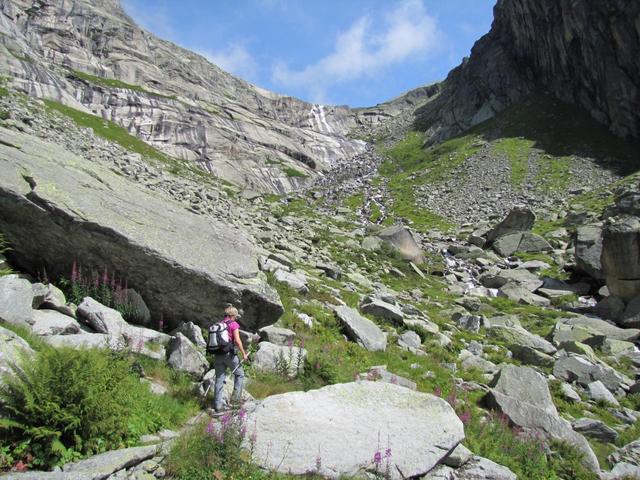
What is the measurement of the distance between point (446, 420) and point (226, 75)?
187434 mm

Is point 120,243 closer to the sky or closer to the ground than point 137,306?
closer to the sky

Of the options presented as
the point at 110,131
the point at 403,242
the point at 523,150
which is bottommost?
the point at 403,242

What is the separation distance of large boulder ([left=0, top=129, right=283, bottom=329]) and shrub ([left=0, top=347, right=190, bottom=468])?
3.70 metres

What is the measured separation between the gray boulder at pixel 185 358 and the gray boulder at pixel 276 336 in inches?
92.8

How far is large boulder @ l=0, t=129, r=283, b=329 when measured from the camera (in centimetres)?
920

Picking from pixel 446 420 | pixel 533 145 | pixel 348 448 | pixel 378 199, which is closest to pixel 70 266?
pixel 348 448

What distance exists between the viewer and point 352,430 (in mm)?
7078

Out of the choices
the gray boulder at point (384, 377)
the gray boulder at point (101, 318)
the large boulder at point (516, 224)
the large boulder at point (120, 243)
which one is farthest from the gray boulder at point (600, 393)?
the large boulder at point (516, 224)

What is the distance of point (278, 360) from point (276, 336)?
1363mm

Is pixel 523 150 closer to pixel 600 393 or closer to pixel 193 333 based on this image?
pixel 600 393

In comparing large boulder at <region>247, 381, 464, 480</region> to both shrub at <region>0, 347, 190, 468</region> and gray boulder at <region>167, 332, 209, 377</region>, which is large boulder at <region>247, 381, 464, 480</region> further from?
shrub at <region>0, 347, 190, 468</region>

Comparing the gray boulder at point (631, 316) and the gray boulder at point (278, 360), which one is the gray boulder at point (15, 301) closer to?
the gray boulder at point (278, 360)

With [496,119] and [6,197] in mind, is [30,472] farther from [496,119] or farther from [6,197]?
[496,119]

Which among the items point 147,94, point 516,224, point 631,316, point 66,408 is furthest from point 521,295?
point 147,94
